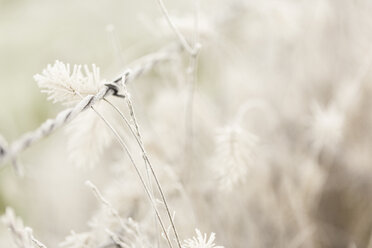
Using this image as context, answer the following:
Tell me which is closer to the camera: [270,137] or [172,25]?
[172,25]

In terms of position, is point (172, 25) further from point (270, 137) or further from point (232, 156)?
point (270, 137)

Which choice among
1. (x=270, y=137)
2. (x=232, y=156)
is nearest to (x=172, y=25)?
(x=232, y=156)

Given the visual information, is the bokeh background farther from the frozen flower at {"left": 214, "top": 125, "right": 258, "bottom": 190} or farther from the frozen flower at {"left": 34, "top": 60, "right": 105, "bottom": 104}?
the frozen flower at {"left": 34, "top": 60, "right": 105, "bottom": 104}

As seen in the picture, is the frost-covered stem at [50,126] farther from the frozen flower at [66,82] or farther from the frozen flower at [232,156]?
the frozen flower at [232,156]

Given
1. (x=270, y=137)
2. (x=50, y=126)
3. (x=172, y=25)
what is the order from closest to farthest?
(x=50, y=126) < (x=172, y=25) < (x=270, y=137)

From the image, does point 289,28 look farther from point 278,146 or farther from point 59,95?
point 59,95

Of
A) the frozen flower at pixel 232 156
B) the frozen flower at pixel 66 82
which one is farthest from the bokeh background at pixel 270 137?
the frozen flower at pixel 66 82

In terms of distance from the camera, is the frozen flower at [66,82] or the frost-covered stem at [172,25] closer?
the frozen flower at [66,82]

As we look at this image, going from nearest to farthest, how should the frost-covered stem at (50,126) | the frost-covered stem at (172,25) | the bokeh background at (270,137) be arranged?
the frost-covered stem at (50,126), the frost-covered stem at (172,25), the bokeh background at (270,137)

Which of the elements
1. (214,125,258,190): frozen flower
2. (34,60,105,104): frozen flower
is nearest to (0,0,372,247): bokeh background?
(214,125,258,190): frozen flower
